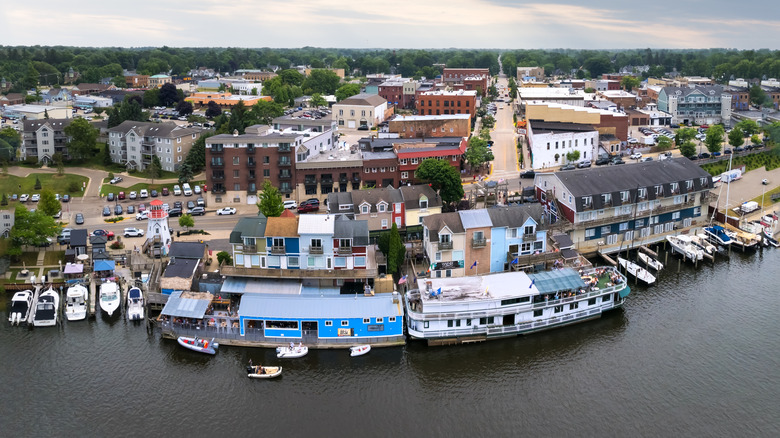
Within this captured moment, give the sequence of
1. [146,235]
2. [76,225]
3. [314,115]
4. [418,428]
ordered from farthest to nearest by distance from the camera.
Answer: [314,115]
[76,225]
[146,235]
[418,428]

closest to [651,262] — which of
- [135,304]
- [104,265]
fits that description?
[135,304]

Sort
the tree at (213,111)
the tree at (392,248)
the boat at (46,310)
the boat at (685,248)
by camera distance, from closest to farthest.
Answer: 1. the boat at (46,310)
2. the tree at (392,248)
3. the boat at (685,248)
4. the tree at (213,111)

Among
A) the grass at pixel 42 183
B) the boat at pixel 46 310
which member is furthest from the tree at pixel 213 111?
the boat at pixel 46 310

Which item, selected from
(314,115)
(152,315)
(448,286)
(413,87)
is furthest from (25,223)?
(413,87)

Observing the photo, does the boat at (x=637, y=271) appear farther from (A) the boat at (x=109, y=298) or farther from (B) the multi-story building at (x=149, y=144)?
(B) the multi-story building at (x=149, y=144)

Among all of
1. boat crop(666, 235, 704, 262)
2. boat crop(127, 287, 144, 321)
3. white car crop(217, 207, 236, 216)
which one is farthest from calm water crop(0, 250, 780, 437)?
white car crop(217, 207, 236, 216)

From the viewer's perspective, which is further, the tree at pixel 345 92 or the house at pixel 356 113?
the tree at pixel 345 92

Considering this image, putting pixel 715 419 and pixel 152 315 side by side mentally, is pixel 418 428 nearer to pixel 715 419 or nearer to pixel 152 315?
pixel 715 419
